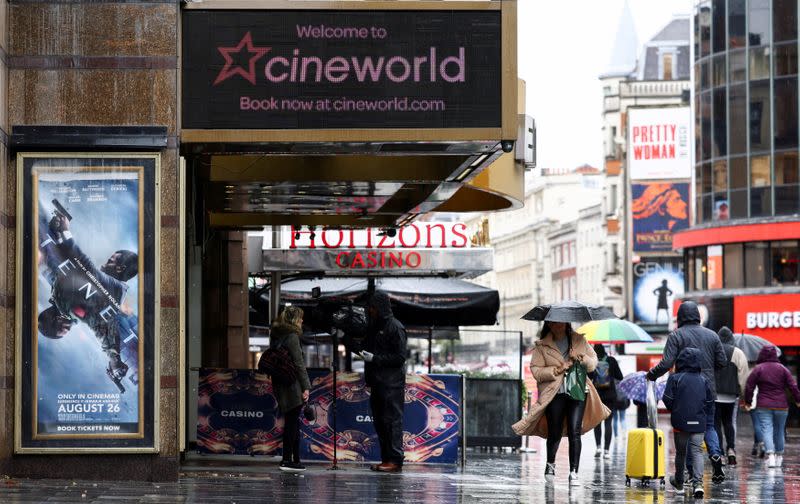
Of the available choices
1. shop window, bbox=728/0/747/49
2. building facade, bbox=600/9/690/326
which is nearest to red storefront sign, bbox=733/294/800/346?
shop window, bbox=728/0/747/49

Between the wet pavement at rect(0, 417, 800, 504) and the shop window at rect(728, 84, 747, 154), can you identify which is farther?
the shop window at rect(728, 84, 747, 154)

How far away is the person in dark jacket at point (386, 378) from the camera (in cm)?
1592

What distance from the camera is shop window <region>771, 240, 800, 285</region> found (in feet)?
174

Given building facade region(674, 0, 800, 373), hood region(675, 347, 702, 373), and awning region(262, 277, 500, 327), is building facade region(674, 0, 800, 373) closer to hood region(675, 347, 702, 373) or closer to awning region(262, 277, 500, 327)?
awning region(262, 277, 500, 327)

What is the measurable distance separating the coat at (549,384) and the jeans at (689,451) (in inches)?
37.1

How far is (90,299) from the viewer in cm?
1272

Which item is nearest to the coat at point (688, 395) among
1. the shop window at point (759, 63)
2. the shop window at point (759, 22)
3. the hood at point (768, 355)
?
the hood at point (768, 355)

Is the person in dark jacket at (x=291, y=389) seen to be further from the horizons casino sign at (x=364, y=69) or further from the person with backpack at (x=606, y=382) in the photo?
the person with backpack at (x=606, y=382)

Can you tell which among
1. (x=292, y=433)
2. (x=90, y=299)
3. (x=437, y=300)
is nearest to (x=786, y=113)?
(x=437, y=300)

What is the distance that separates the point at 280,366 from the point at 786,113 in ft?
134

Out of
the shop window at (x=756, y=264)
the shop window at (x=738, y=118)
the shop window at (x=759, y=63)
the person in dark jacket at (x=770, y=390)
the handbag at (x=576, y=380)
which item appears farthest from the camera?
the shop window at (x=738, y=118)

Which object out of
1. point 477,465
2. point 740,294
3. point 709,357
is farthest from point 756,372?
point 740,294

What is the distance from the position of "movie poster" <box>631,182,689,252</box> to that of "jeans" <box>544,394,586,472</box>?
62.0m

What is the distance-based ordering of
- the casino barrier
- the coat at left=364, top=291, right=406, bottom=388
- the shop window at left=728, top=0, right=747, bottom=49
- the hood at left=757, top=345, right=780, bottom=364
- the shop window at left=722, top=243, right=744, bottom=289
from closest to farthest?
the coat at left=364, top=291, right=406, bottom=388 < the casino barrier < the hood at left=757, top=345, right=780, bottom=364 < the shop window at left=722, top=243, right=744, bottom=289 < the shop window at left=728, top=0, right=747, bottom=49
